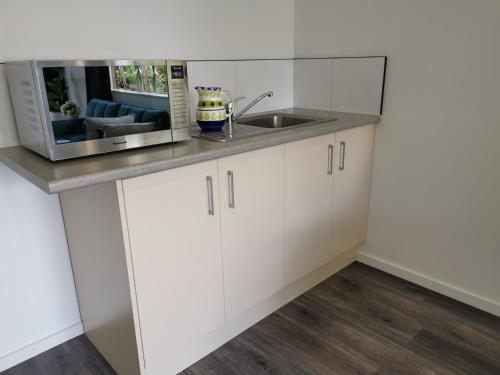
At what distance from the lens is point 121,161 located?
4.29ft

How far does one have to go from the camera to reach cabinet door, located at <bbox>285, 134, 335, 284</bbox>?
186 centimetres

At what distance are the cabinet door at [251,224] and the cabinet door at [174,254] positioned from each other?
56mm

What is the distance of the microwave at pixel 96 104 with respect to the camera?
125 cm

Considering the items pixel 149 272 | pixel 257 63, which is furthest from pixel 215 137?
pixel 257 63

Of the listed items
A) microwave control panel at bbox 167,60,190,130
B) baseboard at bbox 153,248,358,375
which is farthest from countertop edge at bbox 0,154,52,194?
baseboard at bbox 153,248,358,375

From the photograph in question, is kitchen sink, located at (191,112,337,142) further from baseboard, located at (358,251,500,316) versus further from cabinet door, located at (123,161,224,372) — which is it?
baseboard, located at (358,251,500,316)

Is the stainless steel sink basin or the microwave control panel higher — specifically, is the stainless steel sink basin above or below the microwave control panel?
below

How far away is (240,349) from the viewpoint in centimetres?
179

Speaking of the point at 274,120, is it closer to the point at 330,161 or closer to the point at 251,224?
the point at 330,161

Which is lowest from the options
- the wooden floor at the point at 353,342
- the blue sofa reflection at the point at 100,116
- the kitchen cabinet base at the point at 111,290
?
the wooden floor at the point at 353,342

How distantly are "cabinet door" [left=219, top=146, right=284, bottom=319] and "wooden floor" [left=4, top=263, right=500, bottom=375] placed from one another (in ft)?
0.68

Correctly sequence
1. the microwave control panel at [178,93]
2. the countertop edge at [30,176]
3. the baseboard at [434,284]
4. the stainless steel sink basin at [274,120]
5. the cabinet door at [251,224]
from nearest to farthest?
the countertop edge at [30,176]
the microwave control panel at [178,93]
the cabinet door at [251,224]
the baseboard at [434,284]
the stainless steel sink basin at [274,120]

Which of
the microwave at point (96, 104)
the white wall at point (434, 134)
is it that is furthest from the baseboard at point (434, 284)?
the microwave at point (96, 104)

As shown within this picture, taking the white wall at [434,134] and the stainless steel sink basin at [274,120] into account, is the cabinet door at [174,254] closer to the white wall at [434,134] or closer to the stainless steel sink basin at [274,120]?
the stainless steel sink basin at [274,120]
